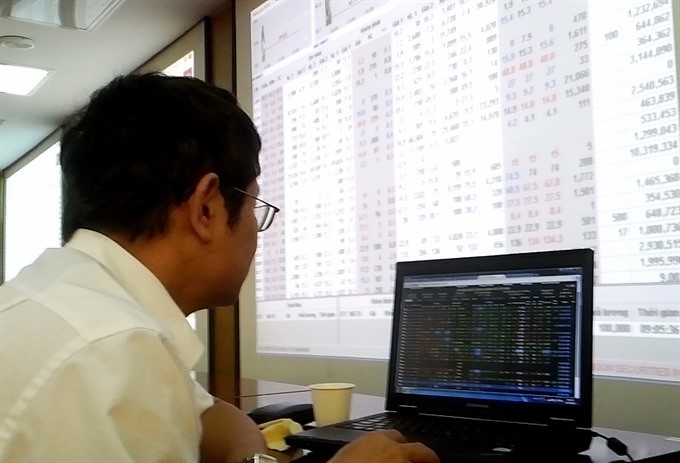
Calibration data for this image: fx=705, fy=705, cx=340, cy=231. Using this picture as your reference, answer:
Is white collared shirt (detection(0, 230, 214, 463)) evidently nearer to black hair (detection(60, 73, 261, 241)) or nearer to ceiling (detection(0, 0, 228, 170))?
black hair (detection(60, 73, 261, 241))

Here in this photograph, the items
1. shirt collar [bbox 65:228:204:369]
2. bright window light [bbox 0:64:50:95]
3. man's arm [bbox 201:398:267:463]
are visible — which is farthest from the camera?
bright window light [bbox 0:64:50:95]

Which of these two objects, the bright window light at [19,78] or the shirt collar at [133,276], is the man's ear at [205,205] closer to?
the shirt collar at [133,276]

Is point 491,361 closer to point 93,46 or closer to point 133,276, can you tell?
point 133,276

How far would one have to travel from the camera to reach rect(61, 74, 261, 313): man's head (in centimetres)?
79

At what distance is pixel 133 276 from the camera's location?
754 mm

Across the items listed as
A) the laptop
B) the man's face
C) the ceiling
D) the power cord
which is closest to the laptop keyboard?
the laptop

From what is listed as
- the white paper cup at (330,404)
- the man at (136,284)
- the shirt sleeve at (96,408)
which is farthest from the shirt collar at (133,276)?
the white paper cup at (330,404)

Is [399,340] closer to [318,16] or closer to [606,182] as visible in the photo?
[606,182]

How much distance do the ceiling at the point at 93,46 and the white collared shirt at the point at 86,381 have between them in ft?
6.60

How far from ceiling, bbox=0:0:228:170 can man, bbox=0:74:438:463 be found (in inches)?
69.4

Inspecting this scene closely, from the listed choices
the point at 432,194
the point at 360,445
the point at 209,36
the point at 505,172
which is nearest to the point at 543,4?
the point at 505,172

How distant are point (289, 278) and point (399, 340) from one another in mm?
881

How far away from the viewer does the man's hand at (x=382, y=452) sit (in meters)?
0.77

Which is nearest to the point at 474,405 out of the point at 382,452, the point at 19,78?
the point at 382,452
